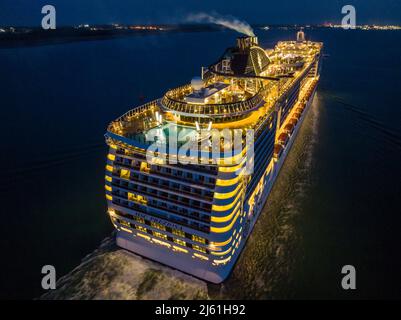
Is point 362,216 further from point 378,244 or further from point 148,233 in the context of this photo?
point 148,233

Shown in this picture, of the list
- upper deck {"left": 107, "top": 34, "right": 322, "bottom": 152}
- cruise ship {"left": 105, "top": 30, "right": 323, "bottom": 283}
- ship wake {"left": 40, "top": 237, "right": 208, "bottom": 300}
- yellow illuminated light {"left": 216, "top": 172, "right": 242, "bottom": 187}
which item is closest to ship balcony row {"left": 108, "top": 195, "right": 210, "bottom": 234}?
cruise ship {"left": 105, "top": 30, "right": 323, "bottom": 283}

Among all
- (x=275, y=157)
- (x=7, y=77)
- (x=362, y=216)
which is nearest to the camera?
(x=362, y=216)

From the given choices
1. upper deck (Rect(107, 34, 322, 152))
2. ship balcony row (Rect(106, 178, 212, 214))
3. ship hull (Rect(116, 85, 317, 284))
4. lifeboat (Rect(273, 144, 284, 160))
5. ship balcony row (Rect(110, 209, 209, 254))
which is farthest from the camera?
lifeboat (Rect(273, 144, 284, 160))

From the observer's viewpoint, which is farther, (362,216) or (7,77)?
(7,77)

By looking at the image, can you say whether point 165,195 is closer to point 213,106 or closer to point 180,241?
point 180,241

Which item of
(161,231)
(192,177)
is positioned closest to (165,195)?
(192,177)

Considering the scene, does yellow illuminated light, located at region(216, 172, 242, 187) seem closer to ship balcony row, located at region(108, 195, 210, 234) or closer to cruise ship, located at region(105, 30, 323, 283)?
cruise ship, located at region(105, 30, 323, 283)

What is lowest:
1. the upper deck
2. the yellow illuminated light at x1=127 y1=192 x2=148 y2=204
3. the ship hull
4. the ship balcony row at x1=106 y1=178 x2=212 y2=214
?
the ship hull
